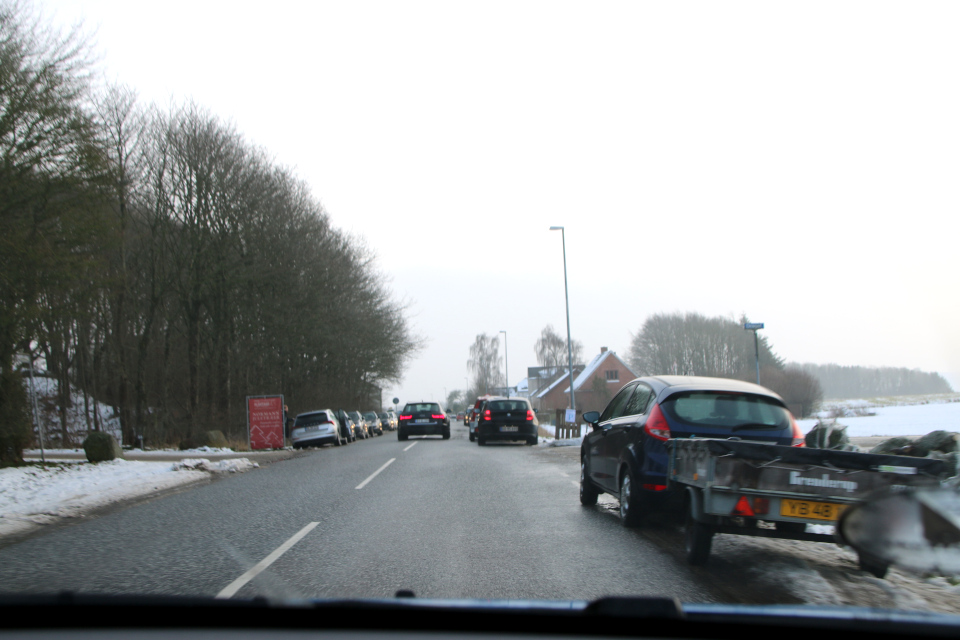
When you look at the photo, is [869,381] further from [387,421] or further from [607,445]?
[607,445]

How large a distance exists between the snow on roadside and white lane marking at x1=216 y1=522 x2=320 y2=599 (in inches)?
137

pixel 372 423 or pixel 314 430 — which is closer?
pixel 314 430

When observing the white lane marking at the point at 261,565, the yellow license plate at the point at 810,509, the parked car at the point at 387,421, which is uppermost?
the yellow license plate at the point at 810,509

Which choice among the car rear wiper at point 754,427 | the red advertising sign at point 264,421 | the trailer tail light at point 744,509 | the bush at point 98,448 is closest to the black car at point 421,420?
the red advertising sign at point 264,421

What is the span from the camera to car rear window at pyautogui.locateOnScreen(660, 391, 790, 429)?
8.02m

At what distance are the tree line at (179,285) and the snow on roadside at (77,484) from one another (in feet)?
5.01

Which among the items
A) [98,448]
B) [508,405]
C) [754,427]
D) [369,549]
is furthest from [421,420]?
[369,549]

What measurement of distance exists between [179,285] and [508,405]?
1311 cm

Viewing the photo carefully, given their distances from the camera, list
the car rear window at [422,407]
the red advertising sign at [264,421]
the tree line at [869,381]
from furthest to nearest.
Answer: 1. the tree line at [869,381]
2. the car rear window at [422,407]
3. the red advertising sign at [264,421]

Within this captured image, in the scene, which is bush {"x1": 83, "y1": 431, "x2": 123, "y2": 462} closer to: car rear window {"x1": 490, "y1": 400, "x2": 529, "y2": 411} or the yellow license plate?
car rear window {"x1": 490, "y1": 400, "x2": 529, "y2": 411}

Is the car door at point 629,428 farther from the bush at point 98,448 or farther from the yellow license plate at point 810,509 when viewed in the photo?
the bush at point 98,448

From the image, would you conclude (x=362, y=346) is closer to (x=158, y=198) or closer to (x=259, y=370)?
(x=259, y=370)

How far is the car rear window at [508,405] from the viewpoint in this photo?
91.2ft

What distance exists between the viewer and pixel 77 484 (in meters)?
13.8
